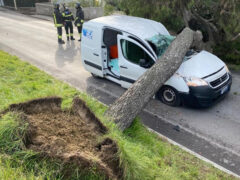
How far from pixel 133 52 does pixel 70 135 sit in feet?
12.6

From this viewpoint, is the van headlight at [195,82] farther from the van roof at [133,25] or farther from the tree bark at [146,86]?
the van roof at [133,25]

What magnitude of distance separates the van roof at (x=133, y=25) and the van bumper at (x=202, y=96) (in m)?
1.88

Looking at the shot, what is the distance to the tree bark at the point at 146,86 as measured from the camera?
4.08 metres

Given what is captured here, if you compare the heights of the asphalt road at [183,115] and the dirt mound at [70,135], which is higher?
the dirt mound at [70,135]

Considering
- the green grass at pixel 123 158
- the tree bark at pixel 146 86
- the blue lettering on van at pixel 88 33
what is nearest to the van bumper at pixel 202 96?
the tree bark at pixel 146 86

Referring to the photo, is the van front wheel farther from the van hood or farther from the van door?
the van door

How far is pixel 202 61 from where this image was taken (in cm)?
616

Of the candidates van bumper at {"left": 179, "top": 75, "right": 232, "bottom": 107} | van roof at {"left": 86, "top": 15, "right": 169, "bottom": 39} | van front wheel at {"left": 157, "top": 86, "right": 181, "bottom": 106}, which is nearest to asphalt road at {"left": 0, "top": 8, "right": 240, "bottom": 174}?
van front wheel at {"left": 157, "top": 86, "right": 181, "bottom": 106}

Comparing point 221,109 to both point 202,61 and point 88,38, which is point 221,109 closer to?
point 202,61

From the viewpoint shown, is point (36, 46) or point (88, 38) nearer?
point (88, 38)

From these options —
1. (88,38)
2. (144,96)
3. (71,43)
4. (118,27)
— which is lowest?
(71,43)

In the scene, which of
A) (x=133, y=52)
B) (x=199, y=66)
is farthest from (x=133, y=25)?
(x=199, y=66)

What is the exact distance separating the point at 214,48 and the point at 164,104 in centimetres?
470

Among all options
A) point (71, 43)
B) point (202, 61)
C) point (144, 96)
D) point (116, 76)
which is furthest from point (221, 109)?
point (71, 43)
